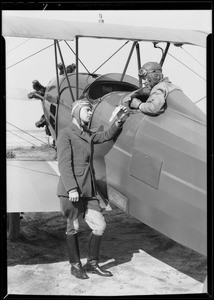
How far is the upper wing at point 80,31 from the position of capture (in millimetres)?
4391

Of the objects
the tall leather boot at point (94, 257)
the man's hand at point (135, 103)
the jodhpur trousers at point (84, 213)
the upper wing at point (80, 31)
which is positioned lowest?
the tall leather boot at point (94, 257)

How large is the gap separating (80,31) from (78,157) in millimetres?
1446

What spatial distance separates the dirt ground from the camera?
4129mm

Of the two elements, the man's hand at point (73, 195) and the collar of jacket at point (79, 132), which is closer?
the man's hand at point (73, 195)

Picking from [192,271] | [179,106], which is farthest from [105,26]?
[192,271]

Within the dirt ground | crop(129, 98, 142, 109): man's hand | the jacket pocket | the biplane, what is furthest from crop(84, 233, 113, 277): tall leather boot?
crop(129, 98, 142, 109): man's hand

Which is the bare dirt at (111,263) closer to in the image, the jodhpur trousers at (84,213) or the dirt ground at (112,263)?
the dirt ground at (112,263)

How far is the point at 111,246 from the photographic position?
17.8ft

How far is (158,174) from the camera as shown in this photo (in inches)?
142

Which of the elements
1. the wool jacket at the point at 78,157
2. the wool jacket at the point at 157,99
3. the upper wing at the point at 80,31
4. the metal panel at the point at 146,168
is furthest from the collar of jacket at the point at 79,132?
the upper wing at the point at 80,31

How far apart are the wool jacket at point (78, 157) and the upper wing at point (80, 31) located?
101 centimetres

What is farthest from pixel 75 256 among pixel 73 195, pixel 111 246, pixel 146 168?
pixel 111 246

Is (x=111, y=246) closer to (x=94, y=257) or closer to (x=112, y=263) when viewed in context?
(x=112, y=263)
